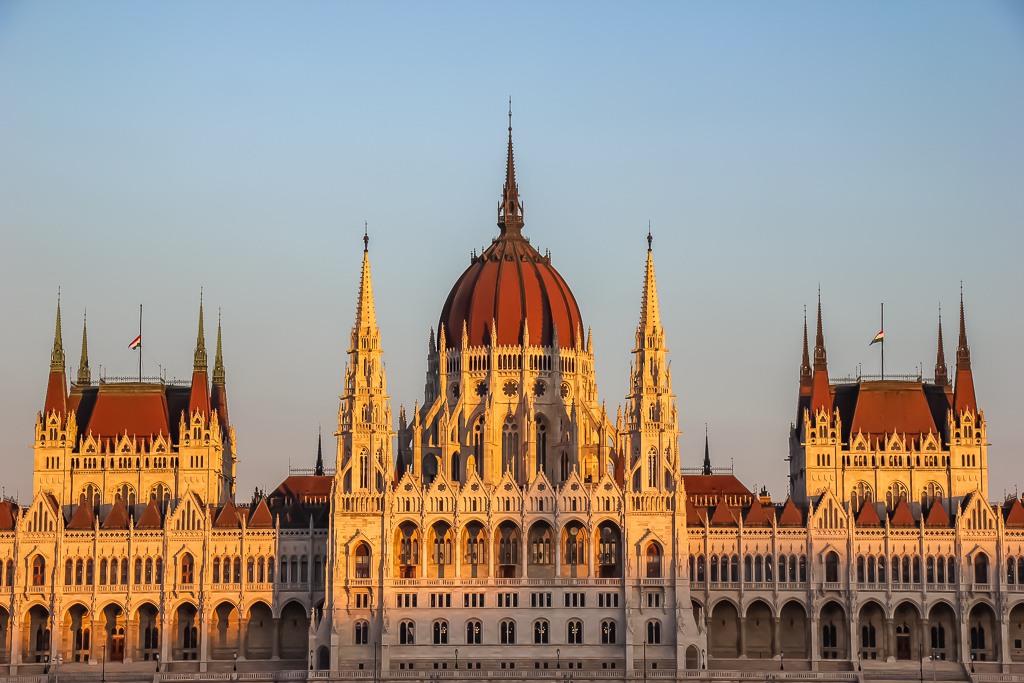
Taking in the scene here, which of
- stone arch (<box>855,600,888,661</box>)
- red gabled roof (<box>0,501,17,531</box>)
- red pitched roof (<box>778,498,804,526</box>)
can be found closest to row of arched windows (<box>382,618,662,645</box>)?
red pitched roof (<box>778,498,804,526</box>)

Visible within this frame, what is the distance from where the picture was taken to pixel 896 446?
639 feet

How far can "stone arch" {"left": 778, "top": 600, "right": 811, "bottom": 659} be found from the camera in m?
186

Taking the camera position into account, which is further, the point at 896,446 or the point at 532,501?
the point at 896,446

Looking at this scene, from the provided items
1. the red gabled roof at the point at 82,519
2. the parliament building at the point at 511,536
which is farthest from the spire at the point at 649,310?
the red gabled roof at the point at 82,519

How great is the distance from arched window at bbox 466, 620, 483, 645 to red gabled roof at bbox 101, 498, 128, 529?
26157mm

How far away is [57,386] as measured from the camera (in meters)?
196

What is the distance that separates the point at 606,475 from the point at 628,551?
5.64 metres

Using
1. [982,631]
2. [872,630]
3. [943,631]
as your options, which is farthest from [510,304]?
[982,631]

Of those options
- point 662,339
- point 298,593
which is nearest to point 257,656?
point 298,593

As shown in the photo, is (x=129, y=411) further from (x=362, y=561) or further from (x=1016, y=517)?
(x=1016, y=517)

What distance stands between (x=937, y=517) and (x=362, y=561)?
41258 millimetres

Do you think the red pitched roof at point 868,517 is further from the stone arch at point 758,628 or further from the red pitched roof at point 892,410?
the stone arch at point 758,628

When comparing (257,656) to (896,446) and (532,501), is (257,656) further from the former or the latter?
(896,446)

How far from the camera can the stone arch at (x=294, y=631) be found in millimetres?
186125
